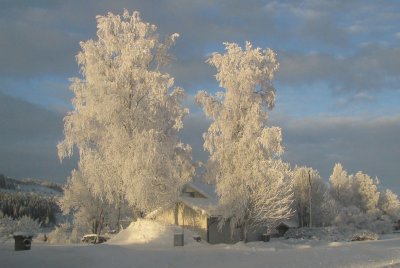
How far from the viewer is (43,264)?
62.1 ft

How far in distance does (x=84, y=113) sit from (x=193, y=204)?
42.3 ft

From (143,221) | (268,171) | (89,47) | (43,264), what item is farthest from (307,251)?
(89,47)

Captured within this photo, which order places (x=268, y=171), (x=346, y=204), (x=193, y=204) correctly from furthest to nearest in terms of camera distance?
1. (x=346, y=204)
2. (x=193, y=204)
3. (x=268, y=171)

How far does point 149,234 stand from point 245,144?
9.53 metres

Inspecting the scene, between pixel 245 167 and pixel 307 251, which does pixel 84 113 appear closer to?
pixel 245 167

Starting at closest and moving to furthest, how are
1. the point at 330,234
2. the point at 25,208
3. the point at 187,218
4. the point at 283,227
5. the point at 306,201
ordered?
the point at 187,218 → the point at 330,234 → the point at 283,227 → the point at 306,201 → the point at 25,208

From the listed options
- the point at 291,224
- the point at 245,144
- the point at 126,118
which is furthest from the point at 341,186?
the point at 126,118

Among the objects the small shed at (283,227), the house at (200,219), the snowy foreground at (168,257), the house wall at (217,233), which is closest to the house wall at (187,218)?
the house at (200,219)

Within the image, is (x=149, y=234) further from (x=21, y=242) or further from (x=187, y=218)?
(x=187, y=218)

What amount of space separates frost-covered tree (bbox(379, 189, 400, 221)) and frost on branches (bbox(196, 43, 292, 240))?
221 ft

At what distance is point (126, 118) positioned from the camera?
111 ft

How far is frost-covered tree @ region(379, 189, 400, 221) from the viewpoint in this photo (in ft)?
320

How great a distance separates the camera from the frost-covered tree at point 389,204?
320 feet

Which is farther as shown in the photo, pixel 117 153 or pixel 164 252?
pixel 117 153
